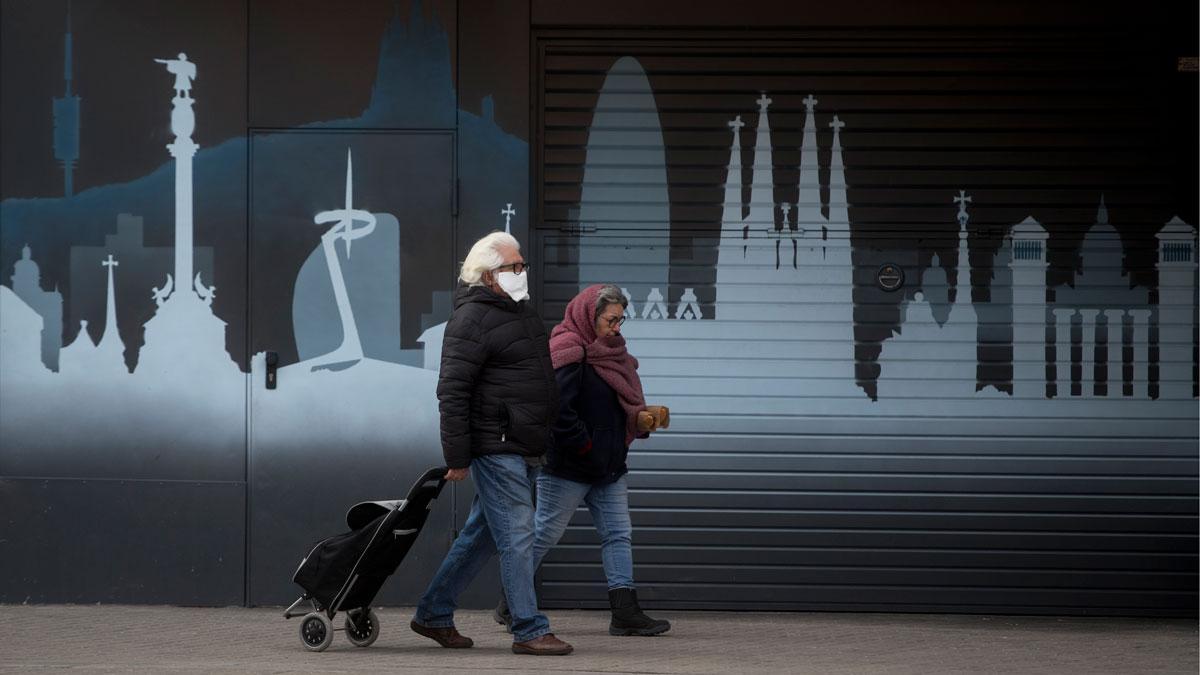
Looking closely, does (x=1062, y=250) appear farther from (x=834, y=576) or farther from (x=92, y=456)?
(x=92, y=456)

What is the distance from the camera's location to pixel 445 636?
7441mm

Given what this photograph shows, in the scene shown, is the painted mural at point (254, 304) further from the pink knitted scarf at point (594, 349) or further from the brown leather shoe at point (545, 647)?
the brown leather shoe at point (545, 647)

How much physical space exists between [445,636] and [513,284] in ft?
5.82

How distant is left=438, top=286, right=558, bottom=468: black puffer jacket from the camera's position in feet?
22.8

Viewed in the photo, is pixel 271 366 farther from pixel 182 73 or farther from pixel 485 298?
pixel 485 298

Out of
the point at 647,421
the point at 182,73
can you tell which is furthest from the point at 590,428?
the point at 182,73

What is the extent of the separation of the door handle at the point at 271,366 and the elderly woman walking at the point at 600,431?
1986 mm

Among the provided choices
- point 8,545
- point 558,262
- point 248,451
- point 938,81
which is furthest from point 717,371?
point 8,545

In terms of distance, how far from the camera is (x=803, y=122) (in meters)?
9.08

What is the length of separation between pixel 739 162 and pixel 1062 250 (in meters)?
1.99

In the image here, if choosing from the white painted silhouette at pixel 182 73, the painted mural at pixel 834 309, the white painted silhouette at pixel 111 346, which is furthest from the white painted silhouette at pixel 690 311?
the white painted silhouette at pixel 111 346

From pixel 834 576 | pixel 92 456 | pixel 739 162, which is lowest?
pixel 834 576

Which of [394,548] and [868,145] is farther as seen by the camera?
[868,145]

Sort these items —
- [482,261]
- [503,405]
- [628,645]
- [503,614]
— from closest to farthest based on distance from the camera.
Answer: [503,405] < [482,261] < [628,645] < [503,614]
